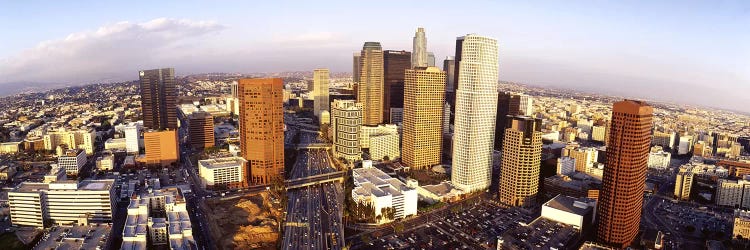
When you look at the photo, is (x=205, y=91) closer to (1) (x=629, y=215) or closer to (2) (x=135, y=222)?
(2) (x=135, y=222)

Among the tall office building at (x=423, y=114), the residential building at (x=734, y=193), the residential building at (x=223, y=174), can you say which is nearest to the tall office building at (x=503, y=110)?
the tall office building at (x=423, y=114)

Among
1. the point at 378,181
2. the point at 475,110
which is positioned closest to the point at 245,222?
the point at 378,181

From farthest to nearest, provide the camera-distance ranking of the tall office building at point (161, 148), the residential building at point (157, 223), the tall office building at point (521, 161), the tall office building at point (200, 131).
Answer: the tall office building at point (200, 131) < the tall office building at point (161, 148) < the tall office building at point (521, 161) < the residential building at point (157, 223)

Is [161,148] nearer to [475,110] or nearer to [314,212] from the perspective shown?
[314,212]

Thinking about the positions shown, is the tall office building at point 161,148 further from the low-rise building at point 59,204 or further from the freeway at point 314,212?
the low-rise building at point 59,204

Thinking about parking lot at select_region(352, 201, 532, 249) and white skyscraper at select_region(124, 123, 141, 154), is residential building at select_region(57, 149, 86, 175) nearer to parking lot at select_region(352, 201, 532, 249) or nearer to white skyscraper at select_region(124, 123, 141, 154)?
white skyscraper at select_region(124, 123, 141, 154)

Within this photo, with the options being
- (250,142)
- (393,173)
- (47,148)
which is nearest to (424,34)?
(393,173)
